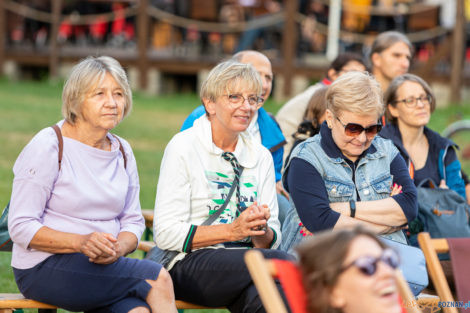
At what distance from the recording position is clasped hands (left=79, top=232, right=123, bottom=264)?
3727 mm

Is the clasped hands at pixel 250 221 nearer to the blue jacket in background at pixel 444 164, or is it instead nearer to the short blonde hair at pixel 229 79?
the short blonde hair at pixel 229 79

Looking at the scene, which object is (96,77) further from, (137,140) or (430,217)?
(137,140)

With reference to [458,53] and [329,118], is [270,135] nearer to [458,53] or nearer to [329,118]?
[329,118]

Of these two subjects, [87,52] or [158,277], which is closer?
[158,277]

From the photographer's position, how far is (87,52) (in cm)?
1947

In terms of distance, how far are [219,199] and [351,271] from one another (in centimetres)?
148

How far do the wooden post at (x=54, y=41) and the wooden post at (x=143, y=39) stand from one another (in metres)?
2.15

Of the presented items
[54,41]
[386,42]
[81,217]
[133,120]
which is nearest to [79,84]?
[81,217]

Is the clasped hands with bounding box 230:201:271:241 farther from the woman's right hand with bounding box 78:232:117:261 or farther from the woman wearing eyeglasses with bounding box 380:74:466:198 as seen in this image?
the woman wearing eyeglasses with bounding box 380:74:466:198

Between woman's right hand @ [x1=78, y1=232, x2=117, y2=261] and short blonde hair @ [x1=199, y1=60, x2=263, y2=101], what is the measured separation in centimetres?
101

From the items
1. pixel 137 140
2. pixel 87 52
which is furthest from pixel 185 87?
pixel 137 140

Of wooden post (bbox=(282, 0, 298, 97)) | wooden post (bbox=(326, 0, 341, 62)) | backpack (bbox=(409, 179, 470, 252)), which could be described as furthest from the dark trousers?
wooden post (bbox=(282, 0, 298, 97))

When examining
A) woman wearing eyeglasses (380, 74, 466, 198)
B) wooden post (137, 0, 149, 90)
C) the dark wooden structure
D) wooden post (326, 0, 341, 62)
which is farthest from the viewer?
wooden post (137, 0, 149, 90)

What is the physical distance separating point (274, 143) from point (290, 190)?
1.25m
